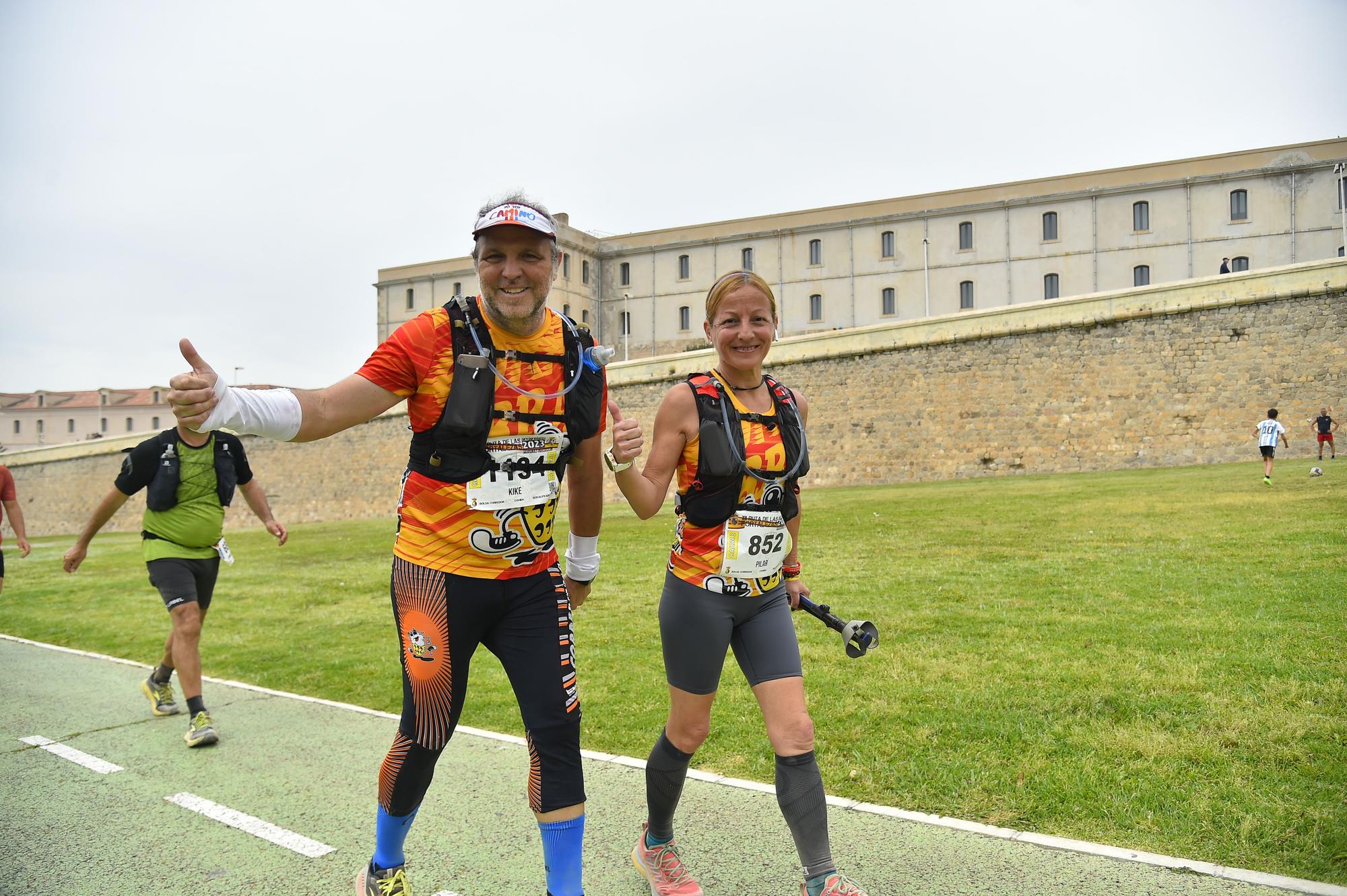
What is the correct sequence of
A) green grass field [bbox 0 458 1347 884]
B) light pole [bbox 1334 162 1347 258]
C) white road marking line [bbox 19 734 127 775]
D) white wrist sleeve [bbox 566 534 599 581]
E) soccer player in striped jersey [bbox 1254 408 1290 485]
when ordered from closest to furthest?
white wrist sleeve [bbox 566 534 599 581], green grass field [bbox 0 458 1347 884], white road marking line [bbox 19 734 127 775], soccer player in striped jersey [bbox 1254 408 1290 485], light pole [bbox 1334 162 1347 258]

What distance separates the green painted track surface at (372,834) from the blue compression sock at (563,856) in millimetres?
816

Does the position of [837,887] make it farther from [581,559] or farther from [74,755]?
[74,755]

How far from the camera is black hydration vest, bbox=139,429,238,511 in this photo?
6348mm

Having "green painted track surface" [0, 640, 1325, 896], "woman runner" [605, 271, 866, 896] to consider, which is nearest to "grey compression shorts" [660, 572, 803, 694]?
"woman runner" [605, 271, 866, 896]

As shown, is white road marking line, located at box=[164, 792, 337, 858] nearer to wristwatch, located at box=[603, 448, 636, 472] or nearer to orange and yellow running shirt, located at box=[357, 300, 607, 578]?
orange and yellow running shirt, located at box=[357, 300, 607, 578]

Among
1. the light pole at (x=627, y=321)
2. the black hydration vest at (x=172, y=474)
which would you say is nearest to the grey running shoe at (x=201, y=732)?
the black hydration vest at (x=172, y=474)

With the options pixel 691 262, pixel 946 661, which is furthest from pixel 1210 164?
pixel 946 661

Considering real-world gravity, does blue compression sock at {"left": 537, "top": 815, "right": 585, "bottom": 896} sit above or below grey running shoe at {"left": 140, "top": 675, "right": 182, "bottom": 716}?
above

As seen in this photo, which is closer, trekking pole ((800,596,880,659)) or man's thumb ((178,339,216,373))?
man's thumb ((178,339,216,373))

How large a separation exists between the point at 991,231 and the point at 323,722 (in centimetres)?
5408

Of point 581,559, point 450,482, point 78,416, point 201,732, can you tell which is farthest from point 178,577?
point 78,416

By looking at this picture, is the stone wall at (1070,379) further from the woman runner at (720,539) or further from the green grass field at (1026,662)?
the woman runner at (720,539)

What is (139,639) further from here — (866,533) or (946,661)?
(866,533)

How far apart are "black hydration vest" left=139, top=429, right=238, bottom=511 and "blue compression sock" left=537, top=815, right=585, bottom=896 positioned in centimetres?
448
